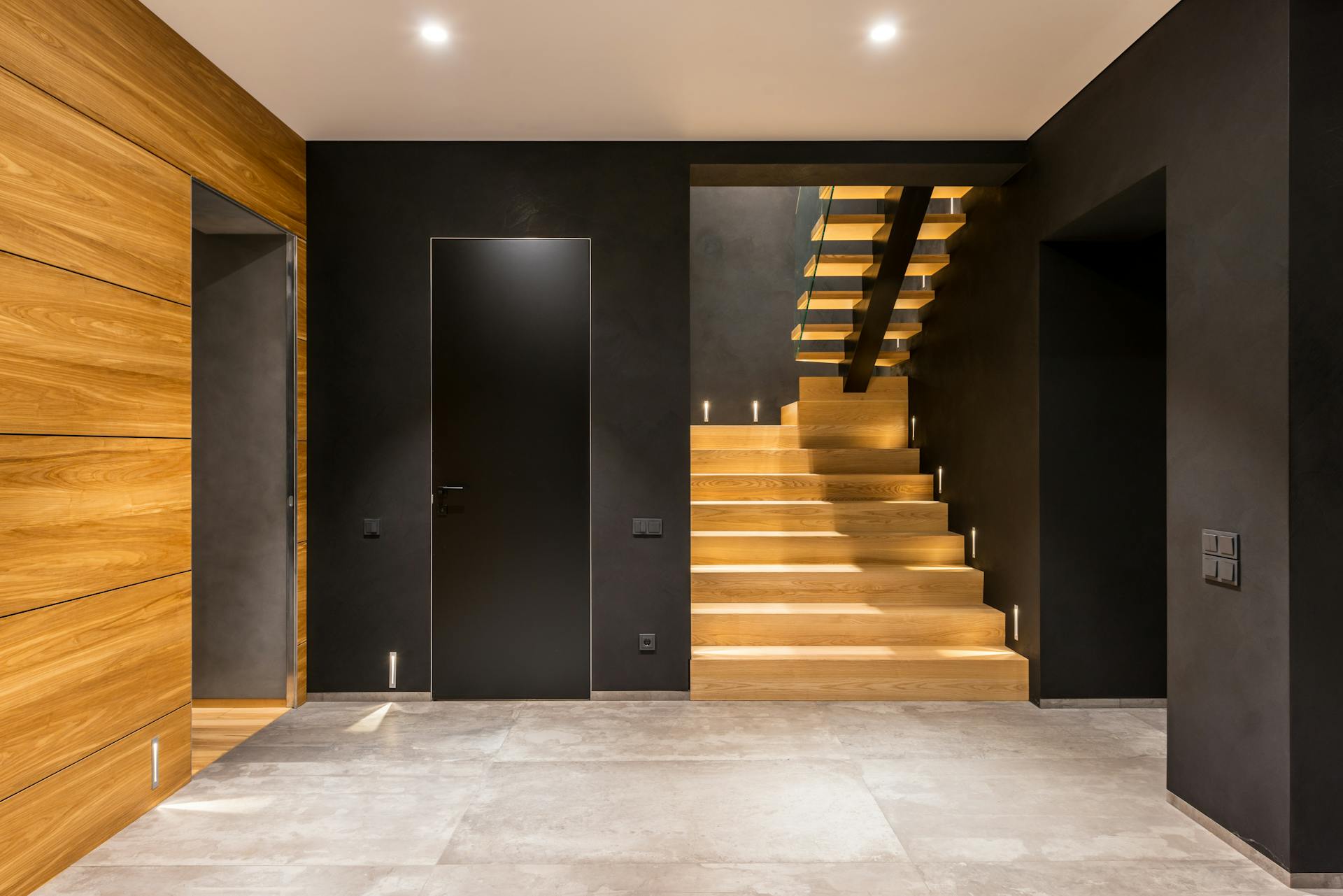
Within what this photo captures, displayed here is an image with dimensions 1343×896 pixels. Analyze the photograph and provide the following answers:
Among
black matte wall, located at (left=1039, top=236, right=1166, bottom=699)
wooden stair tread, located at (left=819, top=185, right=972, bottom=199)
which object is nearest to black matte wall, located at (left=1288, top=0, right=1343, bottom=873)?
black matte wall, located at (left=1039, top=236, right=1166, bottom=699)

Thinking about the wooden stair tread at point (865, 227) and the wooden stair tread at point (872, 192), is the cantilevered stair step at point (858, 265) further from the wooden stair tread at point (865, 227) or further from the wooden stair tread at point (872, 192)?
the wooden stair tread at point (872, 192)

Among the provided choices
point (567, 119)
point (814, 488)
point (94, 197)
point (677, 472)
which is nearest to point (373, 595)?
point (677, 472)

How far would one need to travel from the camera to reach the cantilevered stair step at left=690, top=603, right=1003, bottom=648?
14.3 ft

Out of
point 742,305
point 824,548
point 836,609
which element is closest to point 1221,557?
point 836,609

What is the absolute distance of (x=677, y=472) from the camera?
418 centimetres

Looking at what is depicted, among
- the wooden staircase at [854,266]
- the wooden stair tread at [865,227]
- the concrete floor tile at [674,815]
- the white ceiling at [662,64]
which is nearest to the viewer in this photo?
the concrete floor tile at [674,815]

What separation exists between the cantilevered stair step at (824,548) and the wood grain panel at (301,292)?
98.1 inches

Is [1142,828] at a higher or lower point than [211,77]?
lower

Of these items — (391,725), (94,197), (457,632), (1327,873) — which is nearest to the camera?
(1327,873)

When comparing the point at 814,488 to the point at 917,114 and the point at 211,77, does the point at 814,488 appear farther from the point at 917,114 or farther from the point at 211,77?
the point at 211,77

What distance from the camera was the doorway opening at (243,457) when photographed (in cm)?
398

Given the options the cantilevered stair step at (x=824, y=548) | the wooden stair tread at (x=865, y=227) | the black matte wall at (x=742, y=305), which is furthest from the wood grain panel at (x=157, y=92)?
the black matte wall at (x=742, y=305)

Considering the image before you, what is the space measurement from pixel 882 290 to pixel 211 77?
4.04m

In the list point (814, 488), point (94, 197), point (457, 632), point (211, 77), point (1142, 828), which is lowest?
point (1142, 828)
